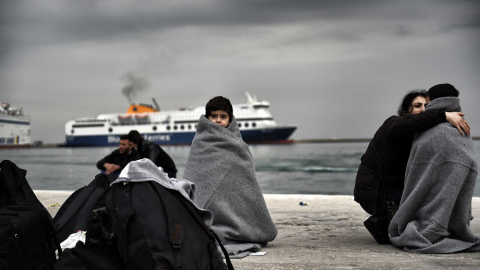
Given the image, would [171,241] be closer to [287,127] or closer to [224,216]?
[224,216]

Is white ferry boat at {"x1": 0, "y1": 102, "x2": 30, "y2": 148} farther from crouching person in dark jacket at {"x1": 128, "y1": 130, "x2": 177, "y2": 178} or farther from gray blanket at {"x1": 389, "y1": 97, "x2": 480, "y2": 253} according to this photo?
gray blanket at {"x1": 389, "y1": 97, "x2": 480, "y2": 253}

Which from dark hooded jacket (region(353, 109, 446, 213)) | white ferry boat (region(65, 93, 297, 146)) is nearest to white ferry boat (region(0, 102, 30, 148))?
white ferry boat (region(65, 93, 297, 146))

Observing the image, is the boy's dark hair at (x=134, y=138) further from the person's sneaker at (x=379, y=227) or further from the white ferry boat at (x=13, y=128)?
the white ferry boat at (x=13, y=128)

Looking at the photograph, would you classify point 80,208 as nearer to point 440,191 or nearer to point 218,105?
point 218,105

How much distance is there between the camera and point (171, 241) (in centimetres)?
169

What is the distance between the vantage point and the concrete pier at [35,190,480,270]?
7.43ft

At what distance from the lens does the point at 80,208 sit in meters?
2.54

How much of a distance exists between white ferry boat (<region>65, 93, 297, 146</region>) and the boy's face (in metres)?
56.6

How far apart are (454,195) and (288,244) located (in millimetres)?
884

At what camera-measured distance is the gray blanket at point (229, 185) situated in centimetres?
262

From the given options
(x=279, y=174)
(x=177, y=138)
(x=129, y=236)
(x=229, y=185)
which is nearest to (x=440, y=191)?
(x=229, y=185)

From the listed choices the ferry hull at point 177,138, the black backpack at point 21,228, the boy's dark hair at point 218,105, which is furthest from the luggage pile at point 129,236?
the ferry hull at point 177,138

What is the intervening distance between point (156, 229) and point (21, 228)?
50cm

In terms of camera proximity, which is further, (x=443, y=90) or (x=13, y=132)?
(x=13, y=132)
